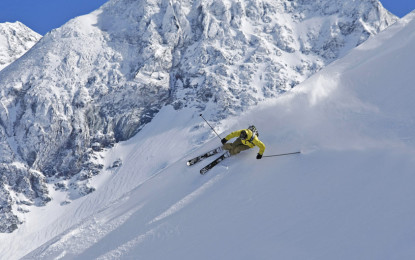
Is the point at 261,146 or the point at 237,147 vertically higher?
the point at 237,147

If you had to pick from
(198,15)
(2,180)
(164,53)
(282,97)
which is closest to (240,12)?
(198,15)

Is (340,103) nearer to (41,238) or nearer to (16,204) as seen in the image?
(41,238)

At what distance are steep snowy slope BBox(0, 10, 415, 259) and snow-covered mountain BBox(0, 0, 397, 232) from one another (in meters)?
131

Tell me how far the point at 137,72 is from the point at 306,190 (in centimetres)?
16434

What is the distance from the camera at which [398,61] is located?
15250 millimetres

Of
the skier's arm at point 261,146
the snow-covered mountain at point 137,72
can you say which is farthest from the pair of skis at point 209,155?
the snow-covered mountain at point 137,72

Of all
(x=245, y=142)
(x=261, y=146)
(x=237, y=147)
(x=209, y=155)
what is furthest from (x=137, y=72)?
(x=261, y=146)

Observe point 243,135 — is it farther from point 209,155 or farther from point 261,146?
point 209,155

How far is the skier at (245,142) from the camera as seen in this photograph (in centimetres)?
1428

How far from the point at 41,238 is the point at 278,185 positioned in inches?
4924

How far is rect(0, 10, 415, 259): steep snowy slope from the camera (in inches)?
415

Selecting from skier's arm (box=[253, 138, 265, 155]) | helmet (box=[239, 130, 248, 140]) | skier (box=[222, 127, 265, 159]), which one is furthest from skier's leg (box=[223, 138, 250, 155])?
skier's arm (box=[253, 138, 265, 155])

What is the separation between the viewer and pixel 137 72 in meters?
172

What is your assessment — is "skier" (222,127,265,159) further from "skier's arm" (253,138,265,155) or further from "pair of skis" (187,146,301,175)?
"pair of skis" (187,146,301,175)
